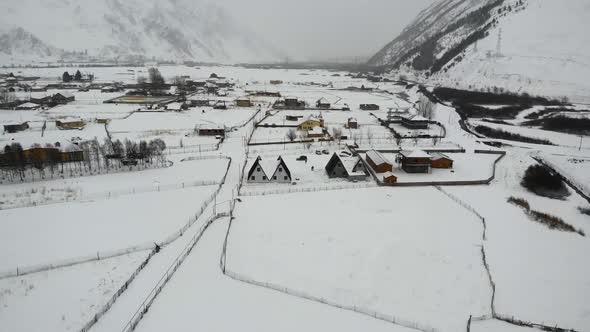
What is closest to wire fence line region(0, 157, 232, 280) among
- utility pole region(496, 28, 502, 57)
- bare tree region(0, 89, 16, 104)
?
bare tree region(0, 89, 16, 104)

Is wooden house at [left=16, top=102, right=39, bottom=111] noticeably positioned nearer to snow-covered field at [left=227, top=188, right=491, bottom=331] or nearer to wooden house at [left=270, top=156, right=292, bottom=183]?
wooden house at [left=270, top=156, right=292, bottom=183]

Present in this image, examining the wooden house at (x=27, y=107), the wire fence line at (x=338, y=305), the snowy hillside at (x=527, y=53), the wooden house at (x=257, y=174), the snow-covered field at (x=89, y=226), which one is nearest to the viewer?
the wire fence line at (x=338, y=305)

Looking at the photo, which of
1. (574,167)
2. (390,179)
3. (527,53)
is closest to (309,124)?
(390,179)

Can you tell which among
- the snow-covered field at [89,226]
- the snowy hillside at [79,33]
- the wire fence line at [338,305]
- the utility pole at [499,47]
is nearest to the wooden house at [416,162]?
the snow-covered field at [89,226]

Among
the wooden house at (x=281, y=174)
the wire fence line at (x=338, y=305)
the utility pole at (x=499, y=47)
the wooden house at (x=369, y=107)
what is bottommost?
the wire fence line at (x=338, y=305)

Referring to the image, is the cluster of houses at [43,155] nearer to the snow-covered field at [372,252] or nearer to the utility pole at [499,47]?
the snow-covered field at [372,252]

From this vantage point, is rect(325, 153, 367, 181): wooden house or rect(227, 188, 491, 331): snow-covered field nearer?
rect(227, 188, 491, 331): snow-covered field

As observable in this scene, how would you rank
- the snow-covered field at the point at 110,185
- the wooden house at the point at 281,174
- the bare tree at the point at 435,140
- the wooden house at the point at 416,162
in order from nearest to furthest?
1. the snow-covered field at the point at 110,185
2. the wooden house at the point at 281,174
3. the wooden house at the point at 416,162
4. the bare tree at the point at 435,140

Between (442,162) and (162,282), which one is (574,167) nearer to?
(442,162)
